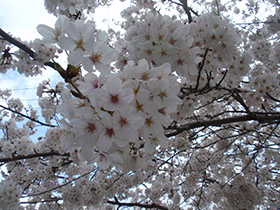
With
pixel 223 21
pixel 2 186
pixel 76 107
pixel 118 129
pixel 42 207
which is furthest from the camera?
pixel 42 207

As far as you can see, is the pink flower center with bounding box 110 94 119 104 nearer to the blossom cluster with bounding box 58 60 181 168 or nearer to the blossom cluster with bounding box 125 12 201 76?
the blossom cluster with bounding box 58 60 181 168

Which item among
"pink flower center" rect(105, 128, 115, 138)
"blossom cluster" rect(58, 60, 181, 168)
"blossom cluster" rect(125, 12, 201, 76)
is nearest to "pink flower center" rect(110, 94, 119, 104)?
"blossom cluster" rect(58, 60, 181, 168)

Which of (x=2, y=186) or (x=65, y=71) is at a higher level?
(x=2, y=186)

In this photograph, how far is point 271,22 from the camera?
4.71 m

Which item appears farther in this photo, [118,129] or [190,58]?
[190,58]

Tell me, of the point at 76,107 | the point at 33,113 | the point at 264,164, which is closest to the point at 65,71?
the point at 76,107

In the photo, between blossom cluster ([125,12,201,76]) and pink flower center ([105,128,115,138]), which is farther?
blossom cluster ([125,12,201,76])

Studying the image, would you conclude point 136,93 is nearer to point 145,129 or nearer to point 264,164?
point 145,129

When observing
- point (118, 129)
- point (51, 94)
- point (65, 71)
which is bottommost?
point (118, 129)

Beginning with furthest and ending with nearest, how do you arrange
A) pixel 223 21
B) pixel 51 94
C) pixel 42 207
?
pixel 42 207
pixel 51 94
pixel 223 21

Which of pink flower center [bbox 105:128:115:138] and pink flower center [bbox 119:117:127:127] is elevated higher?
pink flower center [bbox 119:117:127:127]

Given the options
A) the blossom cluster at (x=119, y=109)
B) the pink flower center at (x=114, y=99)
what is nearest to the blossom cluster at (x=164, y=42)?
the blossom cluster at (x=119, y=109)

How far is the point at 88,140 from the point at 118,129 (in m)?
0.20

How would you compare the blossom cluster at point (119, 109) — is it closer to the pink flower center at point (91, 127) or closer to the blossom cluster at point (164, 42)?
the pink flower center at point (91, 127)
